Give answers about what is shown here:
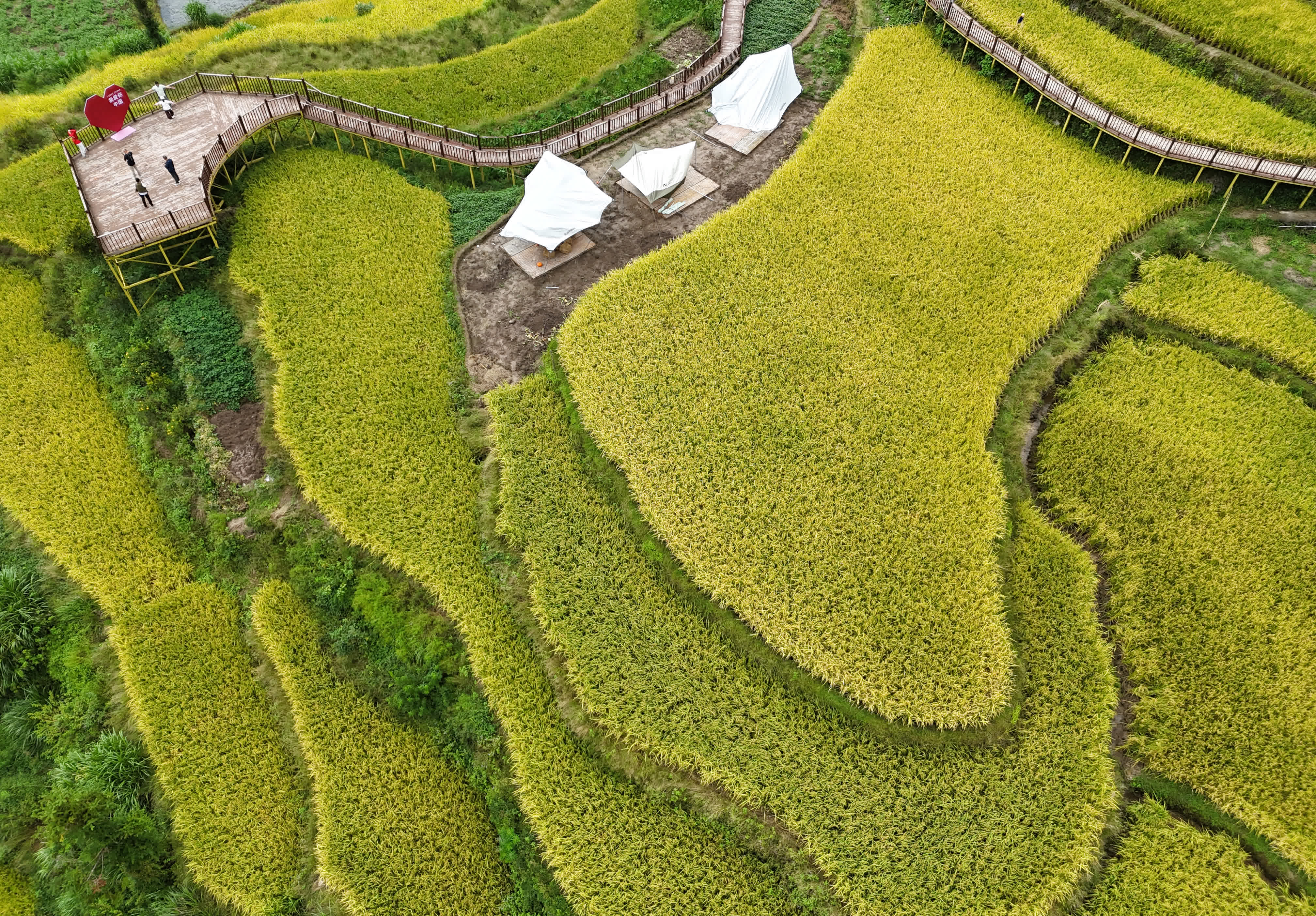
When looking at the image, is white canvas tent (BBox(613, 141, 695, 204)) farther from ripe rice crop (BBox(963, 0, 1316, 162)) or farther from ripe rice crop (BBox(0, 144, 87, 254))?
ripe rice crop (BBox(0, 144, 87, 254))

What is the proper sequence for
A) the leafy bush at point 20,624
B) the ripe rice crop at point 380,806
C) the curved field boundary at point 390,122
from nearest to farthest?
the ripe rice crop at point 380,806 < the leafy bush at point 20,624 < the curved field boundary at point 390,122

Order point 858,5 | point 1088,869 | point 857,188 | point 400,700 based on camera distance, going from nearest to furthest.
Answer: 1. point 1088,869
2. point 400,700
3. point 857,188
4. point 858,5

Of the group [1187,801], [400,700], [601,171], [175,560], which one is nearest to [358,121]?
[601,171]

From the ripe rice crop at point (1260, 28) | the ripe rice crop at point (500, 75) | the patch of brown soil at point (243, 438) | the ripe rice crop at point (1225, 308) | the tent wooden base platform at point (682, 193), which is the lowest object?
the patch of brown soil at point (243, 438)

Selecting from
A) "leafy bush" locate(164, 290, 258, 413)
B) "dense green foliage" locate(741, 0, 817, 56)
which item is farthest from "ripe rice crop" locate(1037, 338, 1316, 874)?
"leafy bush" locate(164, 290, 258, 413)

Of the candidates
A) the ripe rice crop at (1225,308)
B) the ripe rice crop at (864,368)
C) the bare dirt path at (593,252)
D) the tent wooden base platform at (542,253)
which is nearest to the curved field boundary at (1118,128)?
the ripe rice crop at (864,368)

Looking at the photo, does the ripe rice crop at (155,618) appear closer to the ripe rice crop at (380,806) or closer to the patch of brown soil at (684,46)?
the ripe rice crop at (380,806)

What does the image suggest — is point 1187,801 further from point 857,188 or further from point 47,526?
point 47,526
